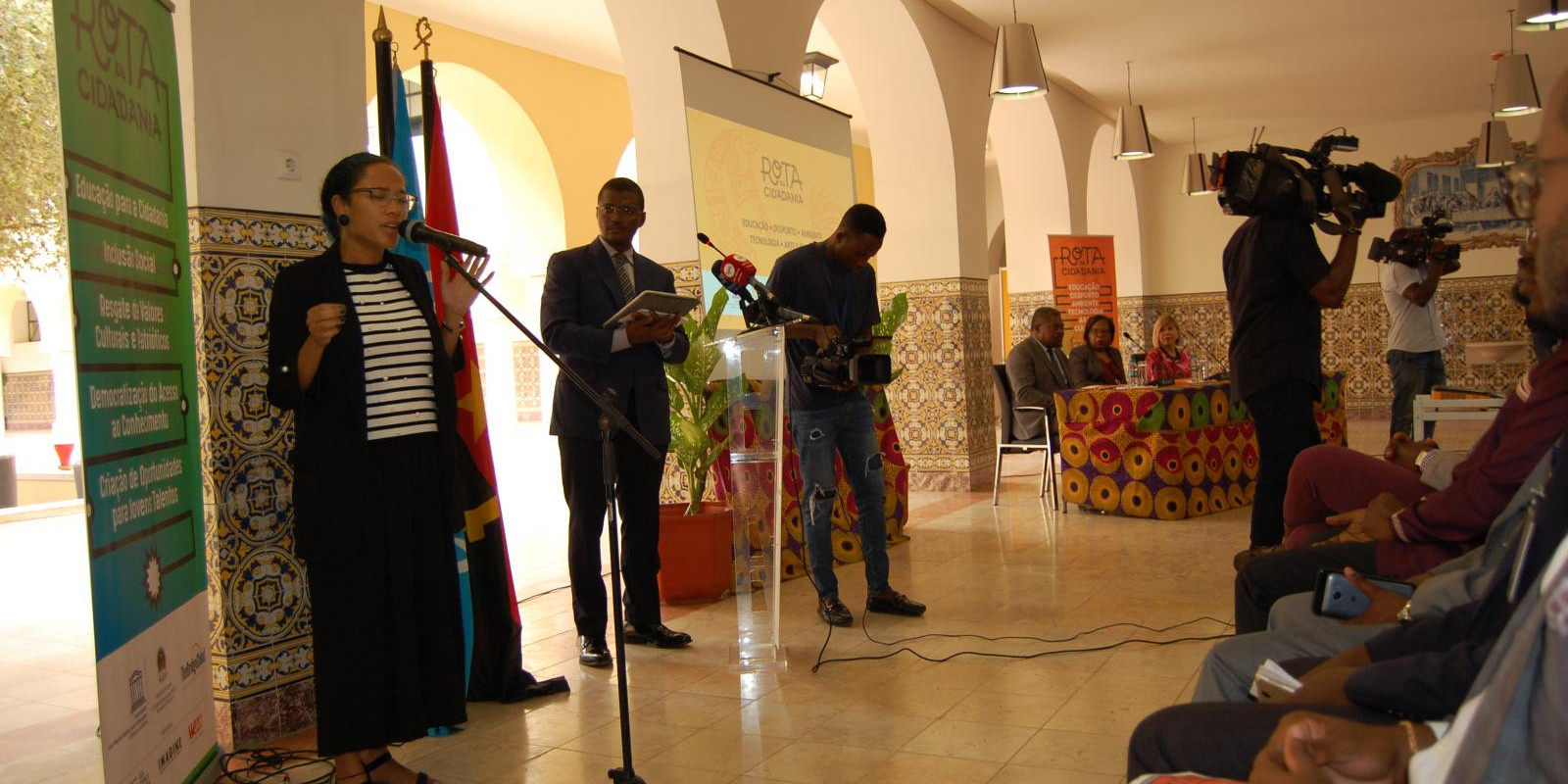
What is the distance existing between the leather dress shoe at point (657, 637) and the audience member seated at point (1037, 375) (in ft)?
10.3

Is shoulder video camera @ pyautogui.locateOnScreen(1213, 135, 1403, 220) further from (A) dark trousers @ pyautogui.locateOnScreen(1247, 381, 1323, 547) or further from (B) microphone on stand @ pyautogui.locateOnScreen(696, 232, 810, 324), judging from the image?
(B) microphone on stand @ pyautogui.locateOnScreen(696, 232, 810, 324)

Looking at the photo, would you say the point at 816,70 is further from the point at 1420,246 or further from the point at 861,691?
the point at 861,691

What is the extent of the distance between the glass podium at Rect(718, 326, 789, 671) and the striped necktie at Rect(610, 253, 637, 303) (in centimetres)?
41

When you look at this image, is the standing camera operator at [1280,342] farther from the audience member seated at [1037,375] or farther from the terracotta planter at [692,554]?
the audience member seated at [1037,375]

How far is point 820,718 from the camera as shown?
295 centimetres

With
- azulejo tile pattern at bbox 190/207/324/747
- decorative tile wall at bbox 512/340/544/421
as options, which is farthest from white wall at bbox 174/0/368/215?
decorative tile wall at bbox 512/340/544/421

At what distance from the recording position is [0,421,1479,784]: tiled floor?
2.64 meters

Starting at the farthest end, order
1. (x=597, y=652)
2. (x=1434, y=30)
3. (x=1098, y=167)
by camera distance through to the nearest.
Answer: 1. (x=1098, y=167)
2. (x=1434, y=30)
3. (x=597, y=652)

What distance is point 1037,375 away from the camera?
641 centimetres

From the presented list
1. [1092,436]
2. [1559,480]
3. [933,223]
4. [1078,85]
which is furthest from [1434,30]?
[1559,480]

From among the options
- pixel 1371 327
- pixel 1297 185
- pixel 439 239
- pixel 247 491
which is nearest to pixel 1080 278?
pixel 1371 327

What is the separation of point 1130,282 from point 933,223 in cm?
654

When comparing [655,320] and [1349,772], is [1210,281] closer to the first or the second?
[655,320]

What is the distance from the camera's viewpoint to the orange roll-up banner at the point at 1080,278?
9961 millimetres
